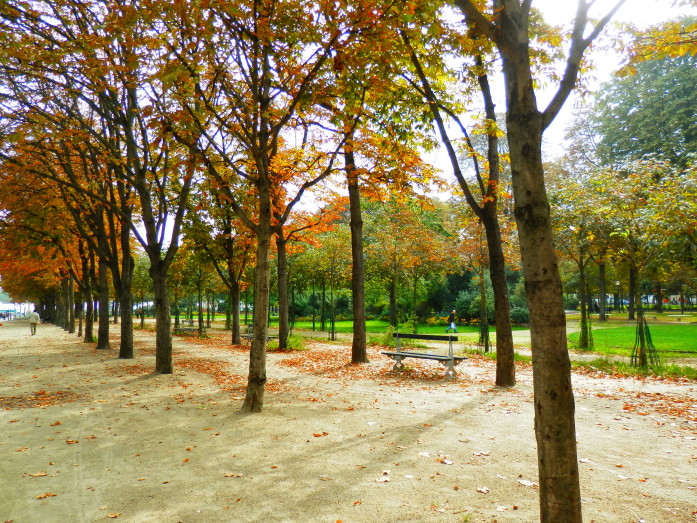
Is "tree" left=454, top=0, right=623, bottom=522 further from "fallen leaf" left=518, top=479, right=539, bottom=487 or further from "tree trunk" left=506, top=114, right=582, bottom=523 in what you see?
"fallen leaf" left=518, top=479, right=539, bottom=487

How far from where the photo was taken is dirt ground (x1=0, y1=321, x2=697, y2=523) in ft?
12.4

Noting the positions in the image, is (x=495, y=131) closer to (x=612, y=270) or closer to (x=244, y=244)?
(x=244, y=244)

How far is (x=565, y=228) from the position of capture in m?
15.6

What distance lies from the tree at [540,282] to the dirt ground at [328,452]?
105cm

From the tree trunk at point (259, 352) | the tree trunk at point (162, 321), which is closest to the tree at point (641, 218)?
the tree trunk at point (259, 352)

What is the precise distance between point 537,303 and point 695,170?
10786mm

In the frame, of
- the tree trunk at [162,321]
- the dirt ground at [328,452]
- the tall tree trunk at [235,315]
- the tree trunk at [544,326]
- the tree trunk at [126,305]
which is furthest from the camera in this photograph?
the tall tree trunk at [235,315]

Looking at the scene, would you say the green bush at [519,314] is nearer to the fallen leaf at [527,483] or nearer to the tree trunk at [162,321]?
the tree trunk at [162,321]

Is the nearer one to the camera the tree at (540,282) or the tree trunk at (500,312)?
the tree at (540,282)

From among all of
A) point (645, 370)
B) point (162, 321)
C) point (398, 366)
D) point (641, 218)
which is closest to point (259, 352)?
point (162, 321)

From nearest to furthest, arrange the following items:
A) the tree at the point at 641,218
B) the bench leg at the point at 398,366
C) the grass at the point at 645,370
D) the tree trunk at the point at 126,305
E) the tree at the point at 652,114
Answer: the tree at the point at 641,218
the grass at the point at 645,370
the bench leg at the point at 398,366
the tree trunk at the point at 126,305
the tree at the point at 652,114

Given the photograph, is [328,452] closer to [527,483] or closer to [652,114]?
[527,483]

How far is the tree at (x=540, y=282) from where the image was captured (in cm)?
280

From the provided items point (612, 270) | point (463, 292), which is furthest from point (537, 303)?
point (612, 270)
